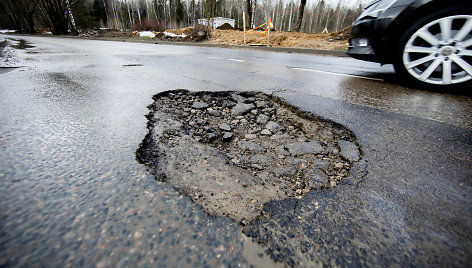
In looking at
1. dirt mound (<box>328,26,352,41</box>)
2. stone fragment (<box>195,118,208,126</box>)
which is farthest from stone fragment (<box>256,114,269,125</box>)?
dirt mound (<box>328,26,352,41</box>)

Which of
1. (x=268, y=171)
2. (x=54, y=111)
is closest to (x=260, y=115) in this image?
(x=268, y=171)

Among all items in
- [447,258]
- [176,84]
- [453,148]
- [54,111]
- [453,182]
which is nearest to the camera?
[447,258]

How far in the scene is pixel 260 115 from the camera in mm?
2264

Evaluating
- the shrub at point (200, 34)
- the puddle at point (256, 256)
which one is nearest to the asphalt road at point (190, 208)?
the puddle at point (256, 256)

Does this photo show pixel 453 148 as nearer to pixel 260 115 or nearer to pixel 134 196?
pixel 260 115

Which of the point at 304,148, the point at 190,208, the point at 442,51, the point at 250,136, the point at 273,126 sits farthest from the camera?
the point at 442,51

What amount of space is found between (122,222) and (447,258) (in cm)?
117

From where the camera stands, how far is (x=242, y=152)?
1.62 metres

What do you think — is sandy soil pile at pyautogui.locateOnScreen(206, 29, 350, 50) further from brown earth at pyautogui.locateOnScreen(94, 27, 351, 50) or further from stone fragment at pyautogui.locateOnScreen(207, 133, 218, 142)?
stone fragment at pyautogui.locateOnScreen(207, 133, 218, 142)

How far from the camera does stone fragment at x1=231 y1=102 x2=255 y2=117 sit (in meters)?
2.33

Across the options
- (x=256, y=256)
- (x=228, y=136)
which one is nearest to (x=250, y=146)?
(x=228, y=136)

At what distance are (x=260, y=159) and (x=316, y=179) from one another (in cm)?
42

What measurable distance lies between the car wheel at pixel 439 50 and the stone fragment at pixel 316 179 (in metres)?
2.77

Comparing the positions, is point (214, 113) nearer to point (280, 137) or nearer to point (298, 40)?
point (280, 137)
